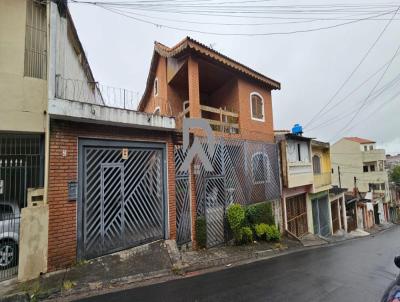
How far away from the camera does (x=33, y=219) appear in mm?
4676

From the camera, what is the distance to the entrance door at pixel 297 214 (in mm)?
12914

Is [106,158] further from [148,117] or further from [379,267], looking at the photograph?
[379,267]

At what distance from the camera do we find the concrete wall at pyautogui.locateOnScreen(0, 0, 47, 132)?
4961mm

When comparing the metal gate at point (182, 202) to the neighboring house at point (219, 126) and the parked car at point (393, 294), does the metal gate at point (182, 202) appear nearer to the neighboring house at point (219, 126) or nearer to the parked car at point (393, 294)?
the neighboring house at point (219, 126)

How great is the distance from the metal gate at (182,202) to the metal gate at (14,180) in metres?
3.60

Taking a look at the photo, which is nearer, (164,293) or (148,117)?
(164,293)

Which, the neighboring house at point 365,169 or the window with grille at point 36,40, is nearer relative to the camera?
the window with grille at point 36,40

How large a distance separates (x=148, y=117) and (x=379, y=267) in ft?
26.2

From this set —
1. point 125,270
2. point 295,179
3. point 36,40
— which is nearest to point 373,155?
point 295,179

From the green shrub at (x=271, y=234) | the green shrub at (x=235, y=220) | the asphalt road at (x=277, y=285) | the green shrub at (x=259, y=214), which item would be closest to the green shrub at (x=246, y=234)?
the green shrub at (x=235, y=220)

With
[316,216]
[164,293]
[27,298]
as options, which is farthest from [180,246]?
[316,216]

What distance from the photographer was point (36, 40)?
5.62 meters

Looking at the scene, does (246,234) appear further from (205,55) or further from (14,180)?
(205,55)

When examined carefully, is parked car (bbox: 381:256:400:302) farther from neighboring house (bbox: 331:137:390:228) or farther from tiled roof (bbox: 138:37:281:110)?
neighboring house (bbox: 331:137:390:228)
